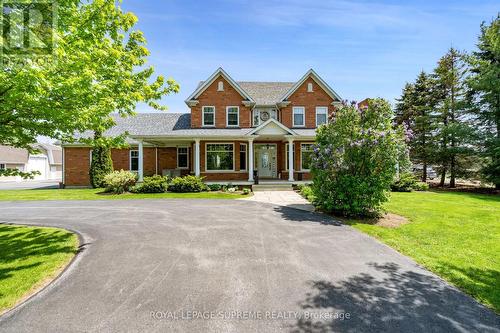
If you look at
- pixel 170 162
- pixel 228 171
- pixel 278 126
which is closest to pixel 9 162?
pixel 170 162

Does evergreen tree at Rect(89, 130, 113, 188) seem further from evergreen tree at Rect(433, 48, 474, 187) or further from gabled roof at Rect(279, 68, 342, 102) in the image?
evergreen tree at Rect(433, 48, 474, 187)

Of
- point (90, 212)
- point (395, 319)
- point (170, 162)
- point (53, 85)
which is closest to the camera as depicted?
point (395, 319)

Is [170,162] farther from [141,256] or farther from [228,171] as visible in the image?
[141,256]

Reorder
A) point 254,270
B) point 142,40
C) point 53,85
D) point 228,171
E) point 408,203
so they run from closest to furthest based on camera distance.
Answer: point 53,85 < point 254,270 < point 142,40 < point 408,203 < point 228,171

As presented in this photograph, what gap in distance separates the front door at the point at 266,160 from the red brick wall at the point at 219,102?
9.73 feet

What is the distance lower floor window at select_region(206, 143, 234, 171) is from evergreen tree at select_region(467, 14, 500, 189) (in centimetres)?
2114

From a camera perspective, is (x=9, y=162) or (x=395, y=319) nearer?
(x=395, y=319)

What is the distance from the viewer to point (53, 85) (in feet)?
16.1

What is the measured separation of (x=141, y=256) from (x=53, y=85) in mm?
4183

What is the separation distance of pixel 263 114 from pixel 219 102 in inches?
170

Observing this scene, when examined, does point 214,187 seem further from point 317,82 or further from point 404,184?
point 404,184

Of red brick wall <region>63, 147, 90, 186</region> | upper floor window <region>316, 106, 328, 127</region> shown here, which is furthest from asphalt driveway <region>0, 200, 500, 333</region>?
red brick wall <region>63, 147, 90, 186</region>

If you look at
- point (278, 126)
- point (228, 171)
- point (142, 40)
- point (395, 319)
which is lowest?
point (395, 319)

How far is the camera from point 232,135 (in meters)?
20.0
